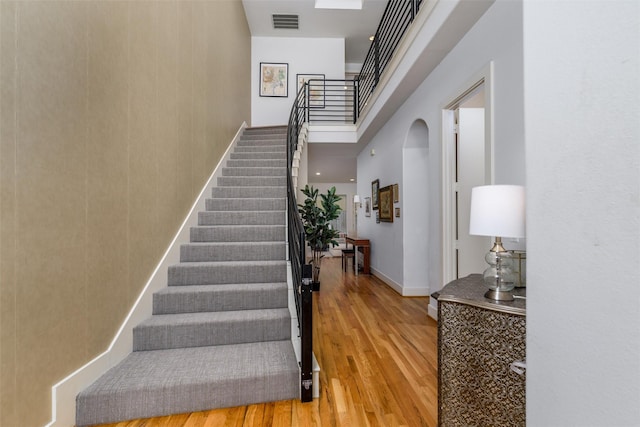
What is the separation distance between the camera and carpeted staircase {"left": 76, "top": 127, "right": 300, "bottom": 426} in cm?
185

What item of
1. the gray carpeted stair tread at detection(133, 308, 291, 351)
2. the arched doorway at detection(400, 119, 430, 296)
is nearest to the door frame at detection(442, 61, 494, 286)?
the arched doorway at detection(400, 119, 430, 296)

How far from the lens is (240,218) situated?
12.2 feet

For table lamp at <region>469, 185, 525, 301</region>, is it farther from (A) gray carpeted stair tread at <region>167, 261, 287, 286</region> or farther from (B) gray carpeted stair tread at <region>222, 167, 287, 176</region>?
(B) gray carpeted stair tread at <region>222, 167, 287, 176</region>

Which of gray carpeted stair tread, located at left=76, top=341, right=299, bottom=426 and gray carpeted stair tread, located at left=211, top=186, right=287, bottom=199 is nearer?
gray carpeted stair tread, located at left=76, top=341, right=299, bottom=426

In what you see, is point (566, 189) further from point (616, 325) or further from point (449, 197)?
point (449, 197)

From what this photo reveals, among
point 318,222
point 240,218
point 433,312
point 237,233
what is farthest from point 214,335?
point 318,222

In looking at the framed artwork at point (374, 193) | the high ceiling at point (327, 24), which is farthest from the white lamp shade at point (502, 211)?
the high ceiling at point (327, 24)

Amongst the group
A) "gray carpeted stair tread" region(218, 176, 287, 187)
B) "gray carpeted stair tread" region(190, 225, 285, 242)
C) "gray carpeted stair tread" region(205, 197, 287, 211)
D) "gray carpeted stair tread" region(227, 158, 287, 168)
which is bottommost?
"gray carpeted stair tread" region(190, 225, 285, 242)

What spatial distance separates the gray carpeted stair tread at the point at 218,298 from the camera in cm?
256

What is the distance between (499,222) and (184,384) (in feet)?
6.75

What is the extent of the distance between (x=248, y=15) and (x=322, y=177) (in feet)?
18.9

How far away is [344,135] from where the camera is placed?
6625mm

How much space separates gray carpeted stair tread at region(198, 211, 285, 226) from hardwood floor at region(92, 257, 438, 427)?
4.26 feet

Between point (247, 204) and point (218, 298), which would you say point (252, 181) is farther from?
point (218, 298)
